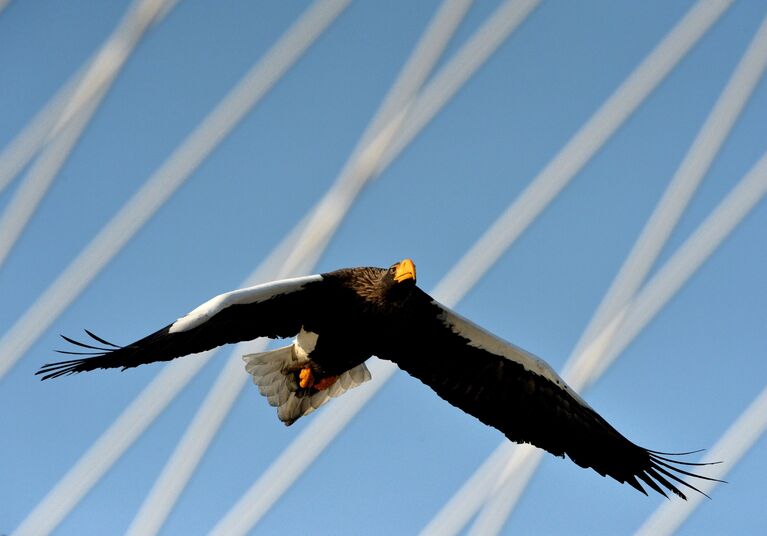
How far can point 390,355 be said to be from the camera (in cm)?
1207

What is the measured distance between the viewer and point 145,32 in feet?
41.5

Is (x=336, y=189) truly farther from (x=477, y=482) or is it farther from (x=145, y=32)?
(x=477, y=482)

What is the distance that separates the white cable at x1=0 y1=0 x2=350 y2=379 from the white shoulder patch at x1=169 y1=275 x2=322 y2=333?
2278mm

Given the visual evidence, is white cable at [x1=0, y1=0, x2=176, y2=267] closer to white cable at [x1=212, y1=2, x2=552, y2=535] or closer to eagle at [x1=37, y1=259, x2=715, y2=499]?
eagle at [x1=37, y1=259, x2=715, y2=499]

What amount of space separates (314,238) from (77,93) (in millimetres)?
2415

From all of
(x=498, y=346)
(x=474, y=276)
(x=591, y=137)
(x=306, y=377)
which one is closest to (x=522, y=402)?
(x=498, y=346)

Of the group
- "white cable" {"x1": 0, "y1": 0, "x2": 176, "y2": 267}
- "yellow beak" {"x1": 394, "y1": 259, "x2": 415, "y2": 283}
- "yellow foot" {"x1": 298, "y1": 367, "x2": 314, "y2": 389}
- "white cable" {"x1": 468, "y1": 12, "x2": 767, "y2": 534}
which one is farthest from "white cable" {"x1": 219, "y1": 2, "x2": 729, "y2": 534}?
"white cable" {"x1": 0, "y1": 0, "x2": 176, "y2": 267}

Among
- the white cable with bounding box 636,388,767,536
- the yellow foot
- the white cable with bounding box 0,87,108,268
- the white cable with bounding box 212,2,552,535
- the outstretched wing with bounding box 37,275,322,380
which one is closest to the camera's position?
the outstretched wing with bounding box 37,275,322,380

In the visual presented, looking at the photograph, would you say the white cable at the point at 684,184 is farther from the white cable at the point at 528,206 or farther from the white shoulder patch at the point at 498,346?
the white shoulder patch at the point at 498,346

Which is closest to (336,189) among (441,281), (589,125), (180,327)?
(441,281)

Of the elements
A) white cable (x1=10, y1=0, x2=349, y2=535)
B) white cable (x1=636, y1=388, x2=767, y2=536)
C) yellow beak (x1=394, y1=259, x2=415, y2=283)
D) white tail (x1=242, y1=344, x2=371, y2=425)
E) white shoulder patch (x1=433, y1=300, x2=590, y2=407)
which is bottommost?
white cable (x1=10, y1=0, x2=349, y2=535)

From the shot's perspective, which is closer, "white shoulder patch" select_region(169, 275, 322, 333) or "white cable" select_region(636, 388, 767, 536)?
"white shoulder patch" select_region(169, 275, 322, 333)

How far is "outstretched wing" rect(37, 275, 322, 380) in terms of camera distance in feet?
36.0

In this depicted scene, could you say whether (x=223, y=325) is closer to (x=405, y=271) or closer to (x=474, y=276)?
(x=405, y=271)
